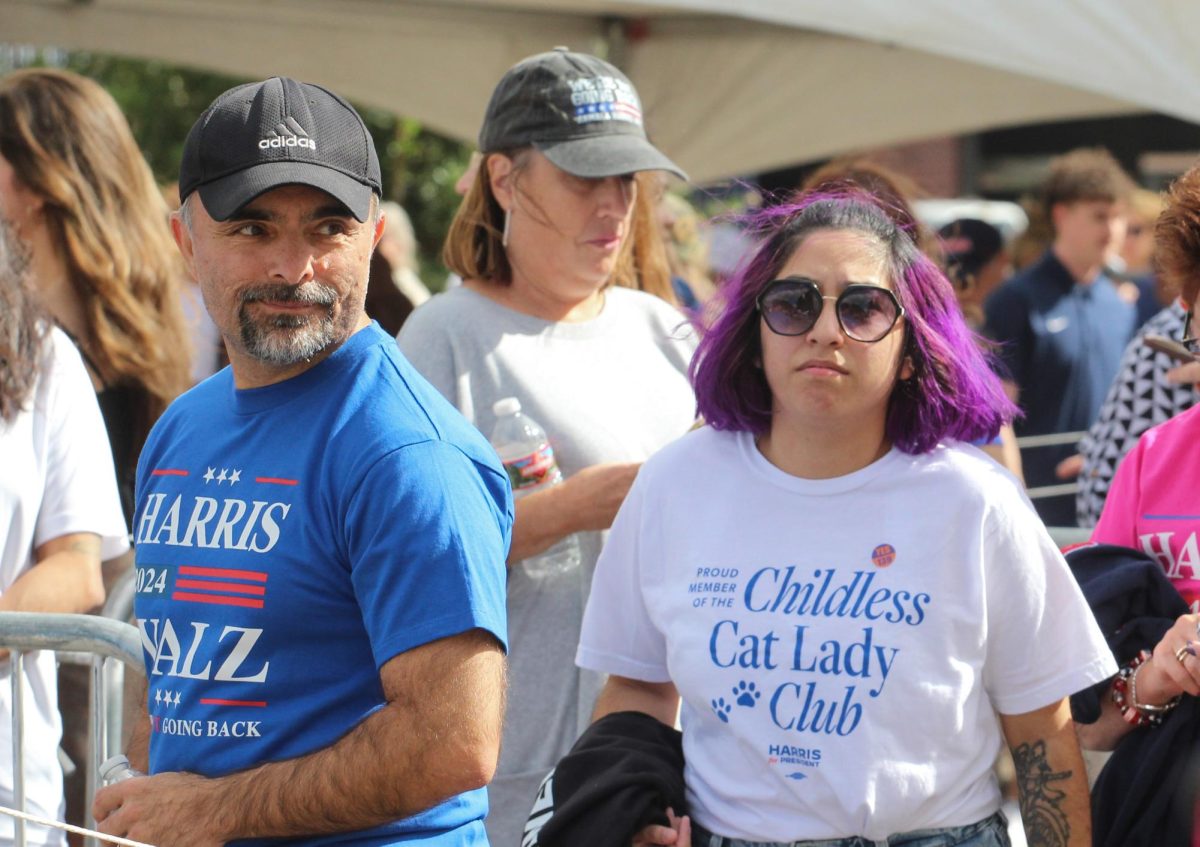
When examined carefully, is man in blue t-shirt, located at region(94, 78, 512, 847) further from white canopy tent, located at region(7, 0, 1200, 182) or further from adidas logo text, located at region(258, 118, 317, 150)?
white canopy tent, located at region(7, 0, 1200, 182)

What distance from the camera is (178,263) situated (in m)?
4.06

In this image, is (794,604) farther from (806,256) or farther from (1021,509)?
(806,256)

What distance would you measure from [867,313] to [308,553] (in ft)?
3.07

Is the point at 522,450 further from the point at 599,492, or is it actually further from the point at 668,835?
the point at 668,835

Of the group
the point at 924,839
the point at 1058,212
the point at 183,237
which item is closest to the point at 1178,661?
the point at 924,839

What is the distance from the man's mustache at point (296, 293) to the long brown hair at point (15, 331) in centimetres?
99

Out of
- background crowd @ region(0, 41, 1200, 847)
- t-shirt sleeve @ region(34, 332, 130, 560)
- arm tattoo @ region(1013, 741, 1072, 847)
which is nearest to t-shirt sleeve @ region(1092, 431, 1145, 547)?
background crowd @ region(0, 41, 1200, 847)

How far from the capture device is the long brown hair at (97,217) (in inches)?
141

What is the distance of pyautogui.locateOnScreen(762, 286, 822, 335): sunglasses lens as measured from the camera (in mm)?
2273

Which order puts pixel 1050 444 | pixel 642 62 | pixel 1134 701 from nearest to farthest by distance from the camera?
1. pixel 1134 701
2. pixel 1050 444
3. pixel 642 62

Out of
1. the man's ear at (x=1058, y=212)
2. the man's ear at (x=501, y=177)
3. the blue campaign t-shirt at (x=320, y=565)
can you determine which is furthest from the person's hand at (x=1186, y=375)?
the man's ear at (x=1058, y=212)

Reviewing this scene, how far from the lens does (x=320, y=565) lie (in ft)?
6.08

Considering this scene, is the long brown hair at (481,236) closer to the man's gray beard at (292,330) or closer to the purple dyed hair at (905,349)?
the purple dyed hair at (905,349)

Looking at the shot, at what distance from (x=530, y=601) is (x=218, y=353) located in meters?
2.99
